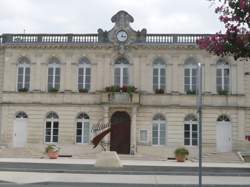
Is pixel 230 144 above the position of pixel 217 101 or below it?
below

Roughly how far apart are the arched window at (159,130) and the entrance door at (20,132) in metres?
8.68

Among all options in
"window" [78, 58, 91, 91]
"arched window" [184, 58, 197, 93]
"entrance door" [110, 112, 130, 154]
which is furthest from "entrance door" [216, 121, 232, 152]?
"window" [78, 58, 91, 91]

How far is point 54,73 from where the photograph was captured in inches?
1364

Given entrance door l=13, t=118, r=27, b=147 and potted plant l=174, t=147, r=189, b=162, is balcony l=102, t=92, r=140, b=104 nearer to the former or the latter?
potted plant l=174, t=147, r=189, b=162

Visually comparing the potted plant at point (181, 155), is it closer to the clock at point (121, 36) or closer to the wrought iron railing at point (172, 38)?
the wrought iron railing at point (172, 38)

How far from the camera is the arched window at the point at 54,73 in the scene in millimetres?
34531

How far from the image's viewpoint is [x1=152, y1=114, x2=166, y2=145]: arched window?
3347cm

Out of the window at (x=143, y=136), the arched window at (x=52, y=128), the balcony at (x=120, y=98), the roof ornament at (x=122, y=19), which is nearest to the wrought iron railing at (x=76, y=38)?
the roof ornament at (x=122, y=19)

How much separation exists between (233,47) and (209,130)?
1045 inches

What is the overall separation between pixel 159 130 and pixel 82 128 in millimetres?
5162

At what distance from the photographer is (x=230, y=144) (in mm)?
33031

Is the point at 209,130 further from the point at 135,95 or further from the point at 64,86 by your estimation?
the point at 64,86

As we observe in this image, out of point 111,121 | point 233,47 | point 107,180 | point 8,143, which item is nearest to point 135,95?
point 111,121

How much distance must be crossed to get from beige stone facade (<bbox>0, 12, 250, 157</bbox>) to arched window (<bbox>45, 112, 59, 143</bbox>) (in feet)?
0.91
